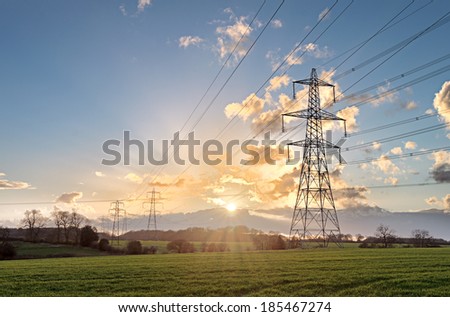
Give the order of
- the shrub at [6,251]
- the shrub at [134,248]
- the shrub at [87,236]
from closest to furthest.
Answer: the shrub at [6,251]
the shrub at [134,248]
the shrub at [87,236]

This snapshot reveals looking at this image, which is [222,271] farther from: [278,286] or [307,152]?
[307,152]

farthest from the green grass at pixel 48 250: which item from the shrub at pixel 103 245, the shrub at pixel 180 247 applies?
the shrub at pixel 180 247

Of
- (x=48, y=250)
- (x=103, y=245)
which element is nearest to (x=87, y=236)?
(x=103, y=245)

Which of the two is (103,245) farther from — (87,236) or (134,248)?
(134,248)

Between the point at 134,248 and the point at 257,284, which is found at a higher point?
the point at 134,248

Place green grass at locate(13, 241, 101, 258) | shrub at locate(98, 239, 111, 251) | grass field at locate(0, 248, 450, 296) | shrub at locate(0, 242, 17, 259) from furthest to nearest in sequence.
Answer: shrub at locate(98, 239, 111, 251)
green grass at locate(13, 241, 101, 258)
shrub at locate(0, 242, 17, 259)
grass field at locate(0, 248, 450, 296)

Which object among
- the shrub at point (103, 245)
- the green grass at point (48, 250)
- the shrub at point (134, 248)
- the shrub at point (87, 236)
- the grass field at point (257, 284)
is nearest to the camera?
the grass field at point (257, 284)

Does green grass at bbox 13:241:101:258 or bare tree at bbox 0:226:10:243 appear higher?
bare tree at bbox 0:226:10:243

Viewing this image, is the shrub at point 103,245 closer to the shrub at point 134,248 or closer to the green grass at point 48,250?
the green grass at point 48,250

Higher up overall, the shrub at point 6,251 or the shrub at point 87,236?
the shrub at point 87,236

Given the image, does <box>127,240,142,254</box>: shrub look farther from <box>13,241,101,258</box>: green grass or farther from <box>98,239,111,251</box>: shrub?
<box>98,239,111,251</box>: shrub

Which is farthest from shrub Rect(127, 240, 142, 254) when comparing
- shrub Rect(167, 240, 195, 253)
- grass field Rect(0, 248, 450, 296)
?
grass field Rect(0, 248, 450, 296)

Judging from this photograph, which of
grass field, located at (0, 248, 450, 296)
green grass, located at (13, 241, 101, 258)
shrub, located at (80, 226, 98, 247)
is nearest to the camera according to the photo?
grass field, located at (0, 248, 450, 296)
